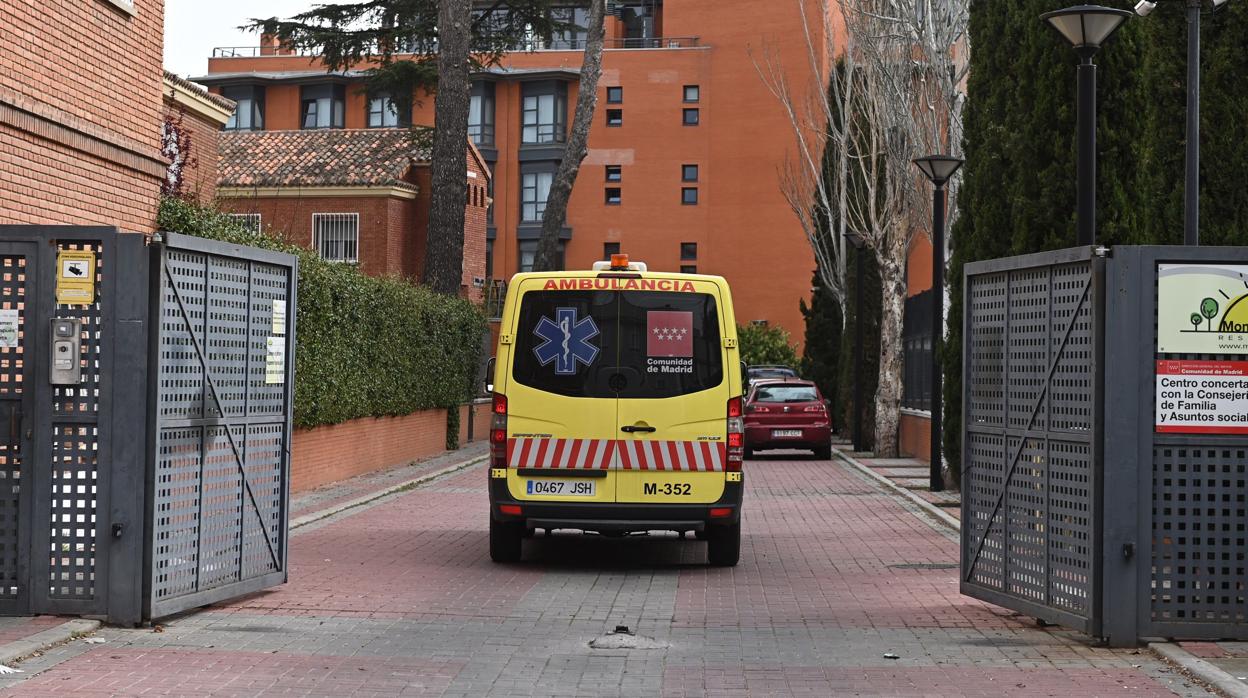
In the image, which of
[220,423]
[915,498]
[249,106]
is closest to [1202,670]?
[220,423]

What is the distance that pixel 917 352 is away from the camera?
33781mm

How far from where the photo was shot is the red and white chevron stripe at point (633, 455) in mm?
13367

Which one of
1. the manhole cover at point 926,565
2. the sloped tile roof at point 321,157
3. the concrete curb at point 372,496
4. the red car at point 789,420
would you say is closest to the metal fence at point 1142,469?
the manhole cover at point 926,565

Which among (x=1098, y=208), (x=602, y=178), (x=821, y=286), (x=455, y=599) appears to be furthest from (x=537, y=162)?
(x=455, y=599)

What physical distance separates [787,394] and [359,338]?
11.7m

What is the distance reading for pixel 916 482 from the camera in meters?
25.6

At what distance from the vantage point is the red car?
33.2m

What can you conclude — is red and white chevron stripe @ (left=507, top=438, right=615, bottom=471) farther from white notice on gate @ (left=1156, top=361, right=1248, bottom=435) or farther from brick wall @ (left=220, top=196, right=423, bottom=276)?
brick wall @ (left=220, top=196, right=423, bottom=276)

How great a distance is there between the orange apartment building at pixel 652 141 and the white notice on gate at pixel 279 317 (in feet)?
208

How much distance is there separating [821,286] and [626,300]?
3877 cm

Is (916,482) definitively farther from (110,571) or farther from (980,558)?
(110,571)

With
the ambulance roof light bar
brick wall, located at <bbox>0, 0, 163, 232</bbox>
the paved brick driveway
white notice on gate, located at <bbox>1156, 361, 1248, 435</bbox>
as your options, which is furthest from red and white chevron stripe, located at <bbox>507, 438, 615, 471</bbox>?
white notice on gate, located at <bbox>1156, 361, 1248, 435</bbox>

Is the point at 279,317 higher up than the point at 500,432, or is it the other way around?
the point at 279,317

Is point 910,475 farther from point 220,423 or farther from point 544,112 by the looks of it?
point 544,112
